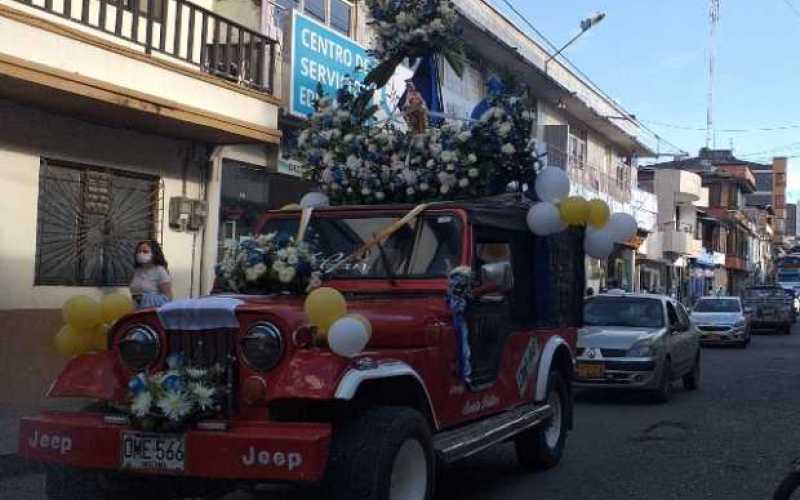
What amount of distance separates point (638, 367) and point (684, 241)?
1563 inches

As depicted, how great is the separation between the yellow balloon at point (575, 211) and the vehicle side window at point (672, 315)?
6.94 m

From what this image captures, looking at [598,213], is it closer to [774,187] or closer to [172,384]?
[172,384]

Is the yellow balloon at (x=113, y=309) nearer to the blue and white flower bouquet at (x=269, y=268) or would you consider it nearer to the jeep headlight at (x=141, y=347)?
the jeep headlight at (x=141, y=347)

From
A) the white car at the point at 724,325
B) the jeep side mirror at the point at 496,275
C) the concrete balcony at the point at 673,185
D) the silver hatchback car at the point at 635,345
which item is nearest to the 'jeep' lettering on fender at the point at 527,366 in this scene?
the jeep side mirror at the point at 496,275

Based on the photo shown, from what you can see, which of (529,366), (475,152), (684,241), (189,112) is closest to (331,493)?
(529,366)

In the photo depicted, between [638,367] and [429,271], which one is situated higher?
[429,271]

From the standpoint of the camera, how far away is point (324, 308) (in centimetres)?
510

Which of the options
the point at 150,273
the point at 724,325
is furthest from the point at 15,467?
the point at 724,325

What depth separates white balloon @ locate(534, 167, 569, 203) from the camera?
812cm

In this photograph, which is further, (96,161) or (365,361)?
(96,161)

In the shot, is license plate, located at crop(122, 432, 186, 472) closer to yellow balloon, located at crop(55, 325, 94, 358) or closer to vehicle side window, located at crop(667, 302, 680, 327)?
yellow balloon, located at crop(55, 325, 94, 358)

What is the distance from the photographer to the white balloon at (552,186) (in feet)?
26.6

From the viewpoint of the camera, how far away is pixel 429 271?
6680 millimetres

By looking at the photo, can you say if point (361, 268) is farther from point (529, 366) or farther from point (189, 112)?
point (189, 112)
